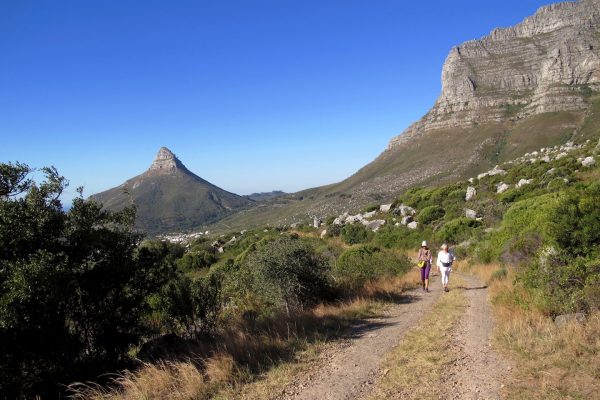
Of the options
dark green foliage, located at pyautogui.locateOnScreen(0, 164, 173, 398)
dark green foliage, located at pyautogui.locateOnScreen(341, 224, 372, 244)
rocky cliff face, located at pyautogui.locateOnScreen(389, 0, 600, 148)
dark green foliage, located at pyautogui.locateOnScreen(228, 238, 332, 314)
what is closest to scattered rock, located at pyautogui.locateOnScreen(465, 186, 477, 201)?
dark green foliage, located at pyautogui.locateOnScreen(341, 224, 372, 244)

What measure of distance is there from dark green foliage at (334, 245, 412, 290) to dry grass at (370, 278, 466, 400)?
4994 millimetres

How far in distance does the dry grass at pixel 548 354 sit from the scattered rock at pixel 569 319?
0.11 meters

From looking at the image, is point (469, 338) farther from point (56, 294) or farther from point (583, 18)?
point (583, 18)

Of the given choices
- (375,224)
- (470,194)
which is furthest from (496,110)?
(375,224)

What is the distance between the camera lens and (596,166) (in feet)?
83.6

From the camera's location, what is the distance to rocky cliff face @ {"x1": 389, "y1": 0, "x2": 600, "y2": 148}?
129 meters

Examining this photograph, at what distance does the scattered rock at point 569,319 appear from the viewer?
6930 millimetres

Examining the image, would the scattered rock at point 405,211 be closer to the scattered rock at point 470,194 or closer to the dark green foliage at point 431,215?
the dark green foliage at point 431,215

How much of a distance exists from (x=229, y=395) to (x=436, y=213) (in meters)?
27.7

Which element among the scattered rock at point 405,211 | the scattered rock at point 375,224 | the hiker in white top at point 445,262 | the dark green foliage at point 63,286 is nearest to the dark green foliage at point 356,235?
the scattered rock at point 375,224

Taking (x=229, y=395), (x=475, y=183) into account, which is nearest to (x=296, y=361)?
(x=229, y=395)

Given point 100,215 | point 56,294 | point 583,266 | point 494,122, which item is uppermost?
point 494,122

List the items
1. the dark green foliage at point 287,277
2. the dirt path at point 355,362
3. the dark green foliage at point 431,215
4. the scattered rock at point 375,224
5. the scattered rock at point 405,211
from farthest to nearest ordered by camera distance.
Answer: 1. the scattered rock at point 405,211
2. the scattered rock at point 375,224
3. the dark green foliage at point 431,215
4. the dark green foliage at point 287,277
5. the dirt path at point 355,362

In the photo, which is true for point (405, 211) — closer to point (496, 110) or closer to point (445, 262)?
point (445, 262)
